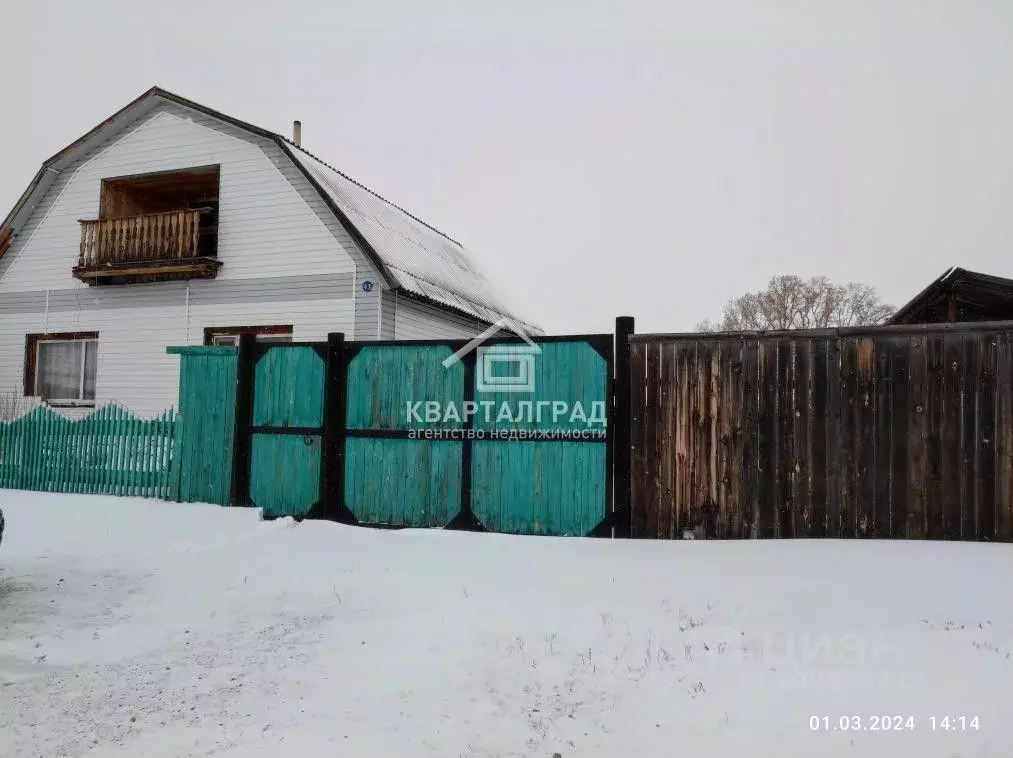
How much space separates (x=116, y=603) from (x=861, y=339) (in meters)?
7.02

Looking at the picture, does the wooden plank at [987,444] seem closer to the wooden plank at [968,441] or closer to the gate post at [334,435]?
the wooden plank at [968,441]

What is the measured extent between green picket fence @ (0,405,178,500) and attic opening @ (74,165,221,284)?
171 inches

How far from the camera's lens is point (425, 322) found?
48.0ft

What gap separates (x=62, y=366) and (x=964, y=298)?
1823 centimetres

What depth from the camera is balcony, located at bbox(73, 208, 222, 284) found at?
45.8 feet

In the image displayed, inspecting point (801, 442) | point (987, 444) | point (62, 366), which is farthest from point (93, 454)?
point (987, 444)

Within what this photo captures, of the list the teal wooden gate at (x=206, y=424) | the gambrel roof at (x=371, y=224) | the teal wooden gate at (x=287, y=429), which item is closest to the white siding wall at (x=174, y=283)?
the gambrel roof at (x=371, y=224)

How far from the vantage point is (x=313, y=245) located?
1330 centimetres

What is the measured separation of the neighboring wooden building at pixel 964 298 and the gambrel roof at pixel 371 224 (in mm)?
9021

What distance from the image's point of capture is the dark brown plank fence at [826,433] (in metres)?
6.32

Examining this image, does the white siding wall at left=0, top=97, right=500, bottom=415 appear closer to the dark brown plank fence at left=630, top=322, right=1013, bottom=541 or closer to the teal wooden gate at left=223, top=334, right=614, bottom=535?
the teal wooden gate at left=223, top=334, right=614, bottom=535

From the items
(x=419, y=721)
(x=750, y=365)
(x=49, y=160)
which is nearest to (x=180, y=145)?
(x=49, y=160)

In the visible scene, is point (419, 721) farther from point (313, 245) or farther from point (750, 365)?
point (313, 245)

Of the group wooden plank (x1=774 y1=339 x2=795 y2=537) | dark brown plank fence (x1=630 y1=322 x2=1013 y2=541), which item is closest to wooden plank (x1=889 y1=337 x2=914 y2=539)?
dark brown plank fence (x1=630 y1=322 x2=1013 y2=541)
